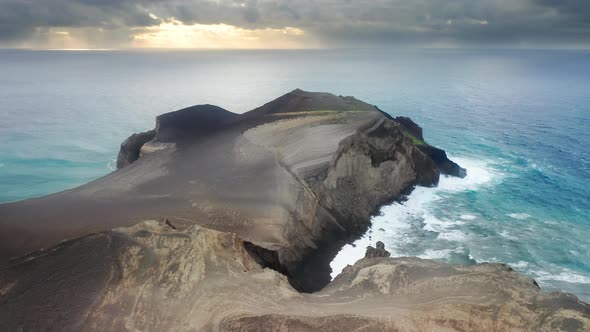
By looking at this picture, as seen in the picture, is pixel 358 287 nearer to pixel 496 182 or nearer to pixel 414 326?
pixel 414 326

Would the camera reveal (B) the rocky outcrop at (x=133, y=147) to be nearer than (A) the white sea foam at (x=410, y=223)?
No

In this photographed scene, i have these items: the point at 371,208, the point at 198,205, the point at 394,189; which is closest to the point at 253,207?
the point at 198,205

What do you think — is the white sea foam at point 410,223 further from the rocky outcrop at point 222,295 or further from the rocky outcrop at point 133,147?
the rocky outcrop at point 133,147

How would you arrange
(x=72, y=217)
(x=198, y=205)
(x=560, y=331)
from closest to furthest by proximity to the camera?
(x=560, y=331)
(x=72, y=217)
(x=198, y=205)

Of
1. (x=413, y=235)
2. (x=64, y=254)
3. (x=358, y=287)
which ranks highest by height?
(x=64, y=254)

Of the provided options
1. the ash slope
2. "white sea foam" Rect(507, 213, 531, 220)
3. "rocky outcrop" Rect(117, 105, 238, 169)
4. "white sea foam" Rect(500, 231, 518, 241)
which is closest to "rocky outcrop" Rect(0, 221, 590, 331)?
the ash slope

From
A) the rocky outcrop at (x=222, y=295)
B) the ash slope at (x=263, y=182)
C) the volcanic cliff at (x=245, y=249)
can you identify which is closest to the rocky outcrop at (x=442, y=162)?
the ash slope at (x=263, y=182)
